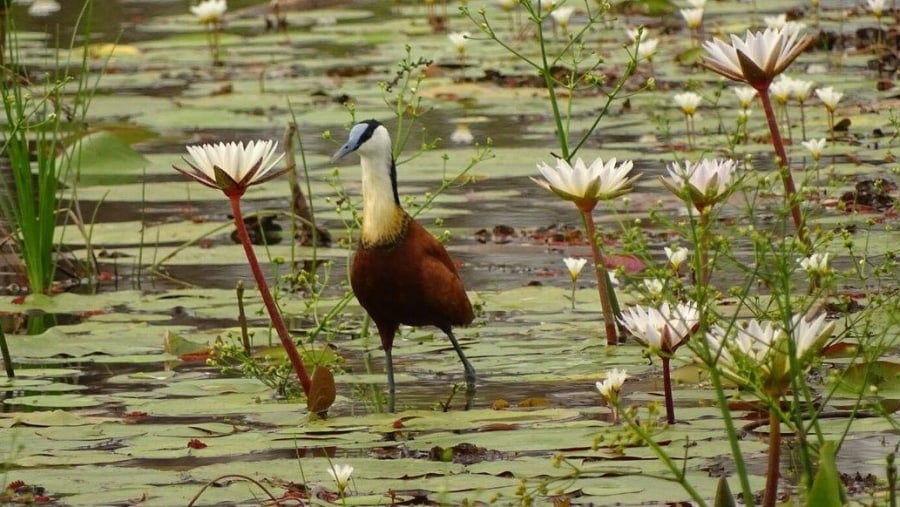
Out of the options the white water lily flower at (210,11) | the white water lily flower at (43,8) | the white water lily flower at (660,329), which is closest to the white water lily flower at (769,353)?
the white water lily flower at (660,329)

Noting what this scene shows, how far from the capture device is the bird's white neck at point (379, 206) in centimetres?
510

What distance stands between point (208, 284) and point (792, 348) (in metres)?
4.03

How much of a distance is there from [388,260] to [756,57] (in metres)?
1.19

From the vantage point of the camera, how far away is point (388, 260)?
5082 mm

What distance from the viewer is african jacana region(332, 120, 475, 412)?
16.7ft

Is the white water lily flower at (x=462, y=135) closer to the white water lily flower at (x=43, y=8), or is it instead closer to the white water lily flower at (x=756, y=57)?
the white water lily flower at (x=756, y=57)

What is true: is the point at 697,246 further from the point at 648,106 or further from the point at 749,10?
the point at 749,10

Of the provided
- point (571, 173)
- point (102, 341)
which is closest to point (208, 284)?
point (102, 341)

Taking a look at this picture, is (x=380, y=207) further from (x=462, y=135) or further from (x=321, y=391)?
(x=462, y=135)

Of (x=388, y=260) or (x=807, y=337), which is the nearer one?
(x=807, y=337)

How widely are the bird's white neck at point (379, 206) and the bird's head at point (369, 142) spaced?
1 centimetres

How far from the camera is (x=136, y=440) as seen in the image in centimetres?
448

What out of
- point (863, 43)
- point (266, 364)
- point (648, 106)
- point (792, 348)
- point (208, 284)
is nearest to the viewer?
point (792, 348)

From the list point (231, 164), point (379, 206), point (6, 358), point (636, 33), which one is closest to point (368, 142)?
point (379, 206)
